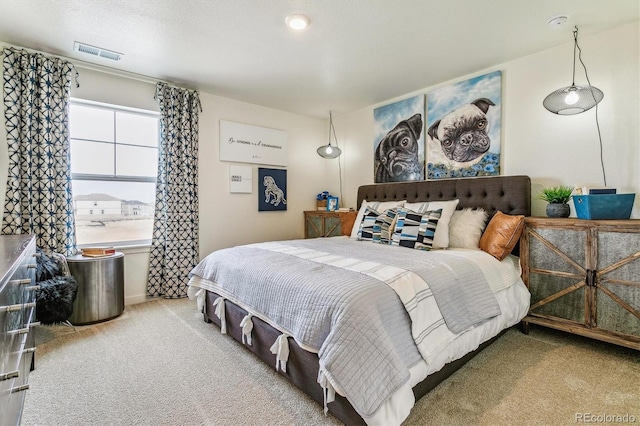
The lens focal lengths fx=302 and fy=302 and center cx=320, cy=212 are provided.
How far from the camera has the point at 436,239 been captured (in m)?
2.75

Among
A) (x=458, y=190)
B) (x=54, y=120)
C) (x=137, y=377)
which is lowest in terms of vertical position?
(x=137, y=377)

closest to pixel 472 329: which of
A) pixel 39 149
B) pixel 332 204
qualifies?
pixel 332 204

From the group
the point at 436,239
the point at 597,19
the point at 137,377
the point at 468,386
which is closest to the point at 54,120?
the point at 137,377

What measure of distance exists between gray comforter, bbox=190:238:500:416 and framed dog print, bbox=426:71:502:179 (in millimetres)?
1490

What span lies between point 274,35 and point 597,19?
2.57m

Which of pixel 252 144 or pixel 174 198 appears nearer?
pixel 174 198

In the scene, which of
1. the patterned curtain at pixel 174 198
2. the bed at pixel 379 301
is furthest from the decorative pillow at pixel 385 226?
the patterned curtain at pixel 174 198

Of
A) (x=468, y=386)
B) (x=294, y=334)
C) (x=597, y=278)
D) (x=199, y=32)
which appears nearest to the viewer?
(x=294, y=334)

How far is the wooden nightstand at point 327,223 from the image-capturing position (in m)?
4.02

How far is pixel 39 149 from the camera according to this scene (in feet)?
9.29

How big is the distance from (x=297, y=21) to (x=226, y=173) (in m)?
2.29

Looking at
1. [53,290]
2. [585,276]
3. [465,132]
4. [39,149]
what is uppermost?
[465,132]

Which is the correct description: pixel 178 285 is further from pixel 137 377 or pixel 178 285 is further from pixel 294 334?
pixel 294 334

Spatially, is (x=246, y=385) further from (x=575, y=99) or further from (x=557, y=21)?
(x=557, y=21)
